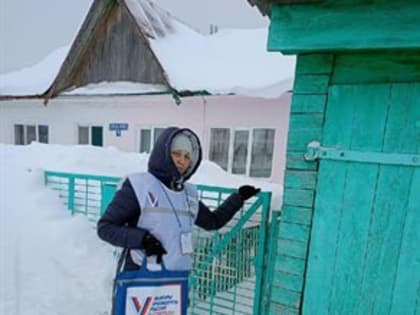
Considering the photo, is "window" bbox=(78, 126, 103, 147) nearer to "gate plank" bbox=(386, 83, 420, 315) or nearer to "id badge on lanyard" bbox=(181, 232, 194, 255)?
"id badge on lanyard" bbox=(181, 232, 194, 255)

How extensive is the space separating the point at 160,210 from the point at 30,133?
942cm

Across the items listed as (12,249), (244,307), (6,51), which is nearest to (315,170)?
(244,307)

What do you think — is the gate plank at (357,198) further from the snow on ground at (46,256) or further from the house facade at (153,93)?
the house facade at (153,93)

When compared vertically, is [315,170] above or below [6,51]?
below

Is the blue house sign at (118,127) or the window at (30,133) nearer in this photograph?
the blue house sign at (118,127)

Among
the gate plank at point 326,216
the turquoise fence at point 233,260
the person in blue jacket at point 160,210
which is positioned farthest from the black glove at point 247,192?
the gate plank at point 326,216

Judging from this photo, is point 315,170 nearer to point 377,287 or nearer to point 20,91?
point 377,287

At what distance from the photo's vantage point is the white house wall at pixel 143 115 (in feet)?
22.0

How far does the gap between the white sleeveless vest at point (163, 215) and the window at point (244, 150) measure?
528cm

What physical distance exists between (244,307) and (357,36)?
5.74 feet

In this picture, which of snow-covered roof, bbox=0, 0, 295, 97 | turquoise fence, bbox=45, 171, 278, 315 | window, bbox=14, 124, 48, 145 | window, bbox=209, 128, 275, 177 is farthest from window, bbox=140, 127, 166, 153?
turquoise fence, bbox=45, 171, 278, 315

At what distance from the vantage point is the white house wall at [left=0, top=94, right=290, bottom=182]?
6.72 metres

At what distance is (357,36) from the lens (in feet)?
4.50

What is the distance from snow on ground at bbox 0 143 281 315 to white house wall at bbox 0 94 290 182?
3463mm
